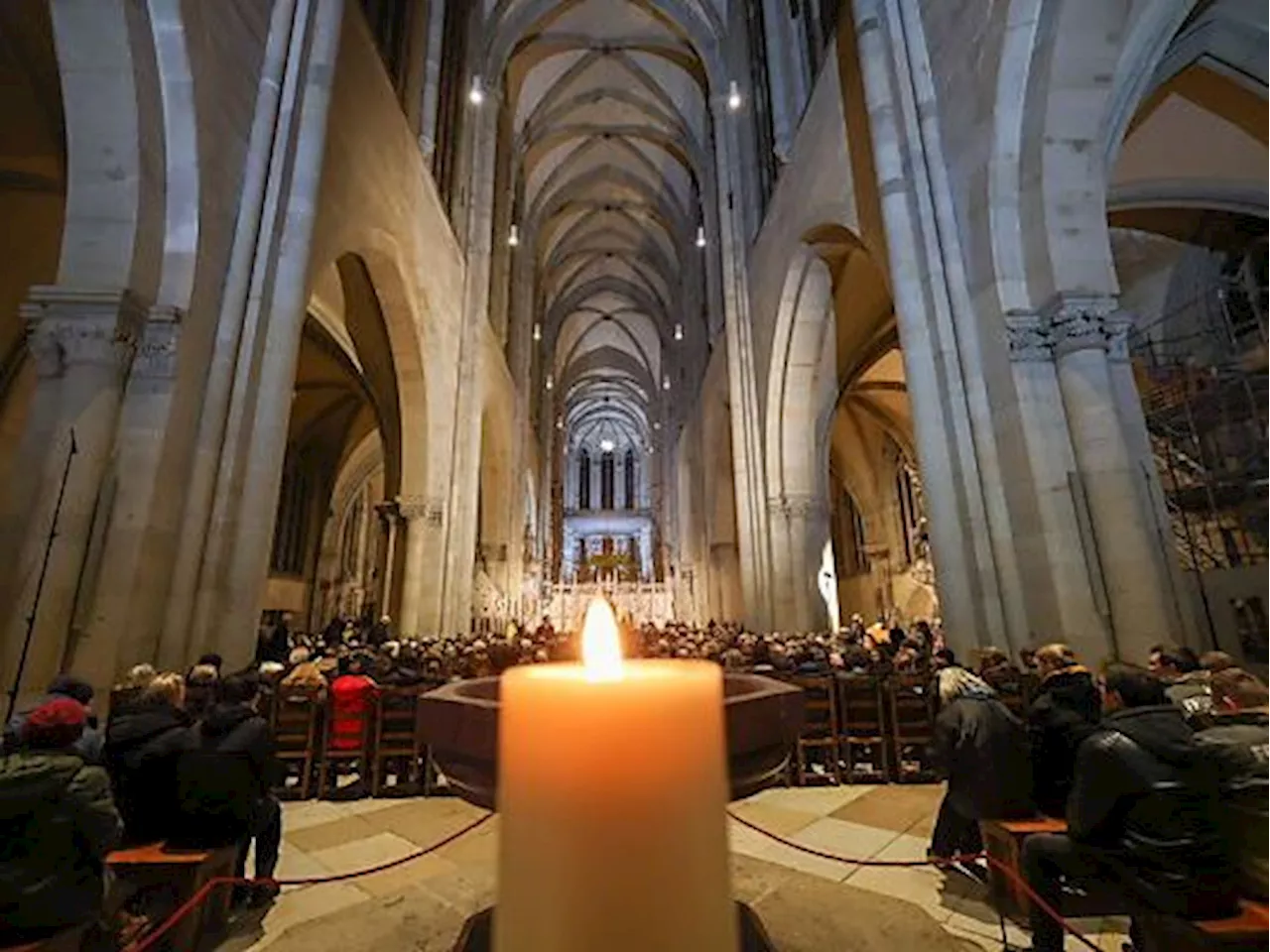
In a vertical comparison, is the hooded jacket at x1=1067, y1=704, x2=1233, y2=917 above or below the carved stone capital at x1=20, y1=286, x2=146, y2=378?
below

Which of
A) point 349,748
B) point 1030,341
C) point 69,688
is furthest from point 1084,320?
point 69,688

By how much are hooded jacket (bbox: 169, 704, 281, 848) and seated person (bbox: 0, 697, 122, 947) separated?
1.79 feet

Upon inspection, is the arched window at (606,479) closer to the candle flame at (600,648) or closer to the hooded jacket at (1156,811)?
the hooded jacket at (1156,811)

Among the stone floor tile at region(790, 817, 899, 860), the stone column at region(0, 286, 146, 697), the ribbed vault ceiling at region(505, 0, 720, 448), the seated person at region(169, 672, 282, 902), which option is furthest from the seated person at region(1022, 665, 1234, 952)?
the ribbed vault ceiling at region(505, 0, 720, 448)

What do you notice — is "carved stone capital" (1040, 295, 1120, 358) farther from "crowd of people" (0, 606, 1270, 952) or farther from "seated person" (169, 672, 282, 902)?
"seated person" (169, 672, 282, 902)

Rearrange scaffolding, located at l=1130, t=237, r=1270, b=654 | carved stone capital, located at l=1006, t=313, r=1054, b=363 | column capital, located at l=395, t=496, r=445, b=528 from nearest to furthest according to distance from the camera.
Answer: carved stone capital, located at l=1006, t=313, r=1054, b=363, scaffolding, located at l=1130, t=237, r=1270, b=654, column capital, located at l=395, t=496, r=445, b=528

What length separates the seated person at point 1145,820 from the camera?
6.01 feet

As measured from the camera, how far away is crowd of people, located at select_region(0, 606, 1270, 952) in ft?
5.91

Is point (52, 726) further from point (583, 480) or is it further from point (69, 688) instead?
point (583, 480)

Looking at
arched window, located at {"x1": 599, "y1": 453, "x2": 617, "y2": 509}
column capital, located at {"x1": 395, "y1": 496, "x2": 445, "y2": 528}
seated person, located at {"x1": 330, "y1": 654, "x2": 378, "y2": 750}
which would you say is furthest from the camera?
arched window, located at {"x1": 599, "y1": 453, "x2": 617, "y2": 509}

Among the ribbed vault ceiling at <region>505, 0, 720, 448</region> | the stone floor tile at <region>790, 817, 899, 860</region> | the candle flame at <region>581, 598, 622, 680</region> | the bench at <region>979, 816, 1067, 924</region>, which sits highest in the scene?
the ribbed vault ceiling at <region>505, 0, 720, 448</region>

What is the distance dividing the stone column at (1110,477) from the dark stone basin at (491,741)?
14.1ft

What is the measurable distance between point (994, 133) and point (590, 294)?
25858 millimetres

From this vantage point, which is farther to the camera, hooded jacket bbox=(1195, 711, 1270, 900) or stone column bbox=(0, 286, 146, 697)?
stone column bbox=(0, 286, 146, 697)
